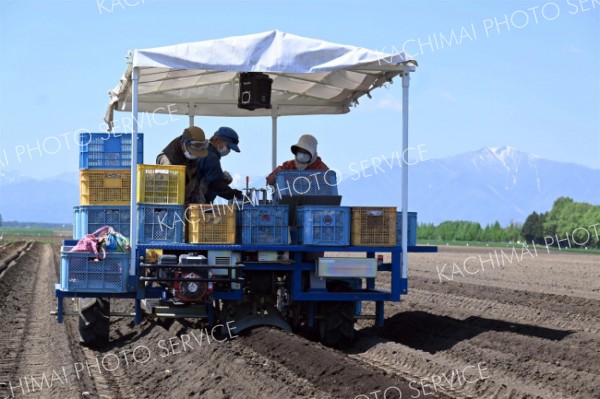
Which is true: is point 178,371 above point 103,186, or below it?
below

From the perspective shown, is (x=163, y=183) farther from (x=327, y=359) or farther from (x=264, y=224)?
(x=327, y=359)

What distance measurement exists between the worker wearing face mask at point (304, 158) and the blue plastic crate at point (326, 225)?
1.58 metres

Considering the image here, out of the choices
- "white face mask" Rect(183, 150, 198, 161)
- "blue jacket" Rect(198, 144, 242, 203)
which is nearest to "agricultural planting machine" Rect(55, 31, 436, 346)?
"blue jacket" Rect(198, 144, 242, 203)

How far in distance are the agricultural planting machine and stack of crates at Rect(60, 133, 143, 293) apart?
0.04ft

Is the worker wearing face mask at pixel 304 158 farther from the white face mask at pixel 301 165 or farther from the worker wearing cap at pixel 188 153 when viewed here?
the worker wearing cap at pixel 188 153

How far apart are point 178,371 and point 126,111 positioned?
5595 millimetres

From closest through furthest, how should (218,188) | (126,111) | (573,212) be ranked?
(218,188), (126,111), (573,212)

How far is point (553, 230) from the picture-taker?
9888 cm

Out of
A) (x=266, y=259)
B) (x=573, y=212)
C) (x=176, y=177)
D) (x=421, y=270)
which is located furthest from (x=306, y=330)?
(x=573, y=212)

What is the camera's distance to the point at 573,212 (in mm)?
100000

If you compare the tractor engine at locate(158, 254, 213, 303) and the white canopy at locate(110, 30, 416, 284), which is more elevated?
the white canopy at locate(110, 30, 416, 284)

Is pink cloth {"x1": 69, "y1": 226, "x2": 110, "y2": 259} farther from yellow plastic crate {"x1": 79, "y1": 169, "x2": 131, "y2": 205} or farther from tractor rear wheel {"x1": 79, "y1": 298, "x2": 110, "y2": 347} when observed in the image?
tractor rear wheel {"x1": 79, "y1": 298, "x2": 110, "y2": 347}

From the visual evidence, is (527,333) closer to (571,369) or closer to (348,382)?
(571,369)

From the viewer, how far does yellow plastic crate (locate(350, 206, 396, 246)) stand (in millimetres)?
12820
